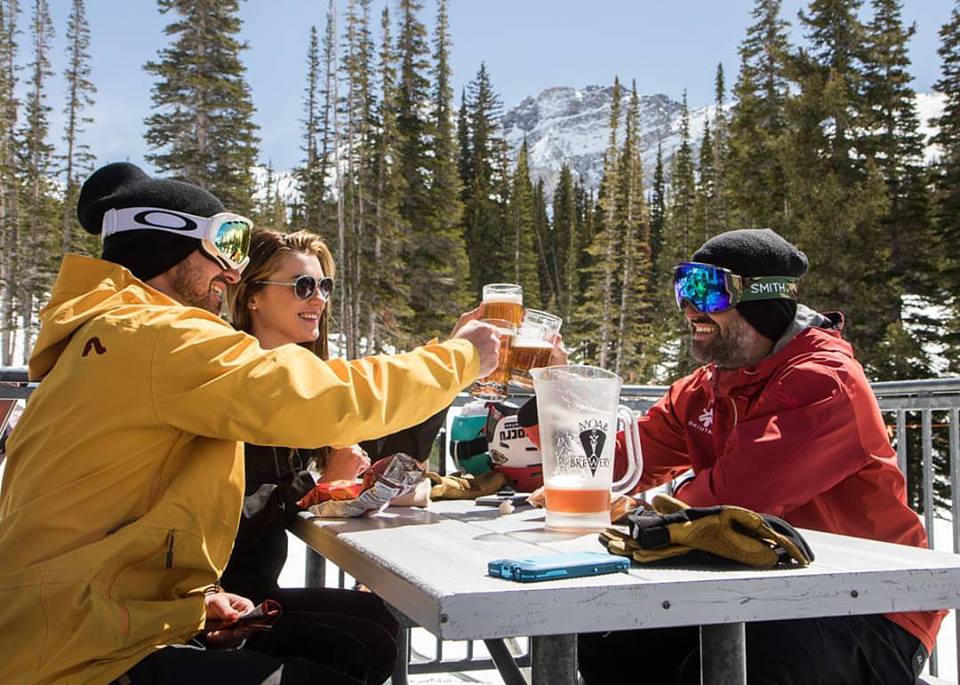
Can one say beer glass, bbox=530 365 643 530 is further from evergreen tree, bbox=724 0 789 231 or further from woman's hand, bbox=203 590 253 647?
evergreen tree, bbox=724 0 789 231

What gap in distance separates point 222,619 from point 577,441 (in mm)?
877

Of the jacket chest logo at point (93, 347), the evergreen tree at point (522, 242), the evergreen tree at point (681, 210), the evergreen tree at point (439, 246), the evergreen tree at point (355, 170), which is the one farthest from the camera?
the evergreen tree at point (522, 242)

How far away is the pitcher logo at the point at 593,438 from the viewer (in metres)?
1.75

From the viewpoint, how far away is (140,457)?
170 centimetres

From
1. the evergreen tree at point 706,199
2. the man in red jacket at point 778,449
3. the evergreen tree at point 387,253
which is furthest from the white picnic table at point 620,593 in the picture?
the evergreen tree at point 706,199

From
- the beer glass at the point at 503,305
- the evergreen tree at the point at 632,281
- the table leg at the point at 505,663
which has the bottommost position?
the table leg at the point at 505,663

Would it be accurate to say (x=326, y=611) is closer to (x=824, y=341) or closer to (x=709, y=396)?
(x=709, y=396)

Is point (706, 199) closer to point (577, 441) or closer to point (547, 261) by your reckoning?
point (547, 261)

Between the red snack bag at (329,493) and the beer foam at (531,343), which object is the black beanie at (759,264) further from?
the red snack bag at (329,493)

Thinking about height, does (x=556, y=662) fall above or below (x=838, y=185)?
below

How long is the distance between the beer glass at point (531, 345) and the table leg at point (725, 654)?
3.32ft

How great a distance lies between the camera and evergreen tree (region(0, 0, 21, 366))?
40812 mm

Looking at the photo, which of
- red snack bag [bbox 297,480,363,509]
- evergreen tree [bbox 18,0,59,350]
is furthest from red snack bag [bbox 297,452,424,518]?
evergreen tree [bbox 18,0,59,350]

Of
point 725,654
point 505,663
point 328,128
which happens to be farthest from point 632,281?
point 725,654
